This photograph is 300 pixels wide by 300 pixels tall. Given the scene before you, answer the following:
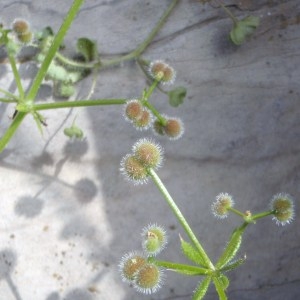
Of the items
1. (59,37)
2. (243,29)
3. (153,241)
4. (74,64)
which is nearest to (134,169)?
(153,241)

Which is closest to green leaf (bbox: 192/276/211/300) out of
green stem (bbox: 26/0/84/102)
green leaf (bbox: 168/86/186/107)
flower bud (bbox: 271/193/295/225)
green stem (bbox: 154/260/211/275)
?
green stem (bbox: 154/260/211/275)

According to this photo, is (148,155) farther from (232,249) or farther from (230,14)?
(230,14)

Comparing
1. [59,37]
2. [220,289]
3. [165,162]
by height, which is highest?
[59,37]

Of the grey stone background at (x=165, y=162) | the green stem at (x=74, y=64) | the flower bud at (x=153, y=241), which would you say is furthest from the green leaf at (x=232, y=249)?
the green stem at (x=74, y=64)

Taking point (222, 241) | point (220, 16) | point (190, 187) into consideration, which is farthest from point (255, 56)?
point (222, 241)

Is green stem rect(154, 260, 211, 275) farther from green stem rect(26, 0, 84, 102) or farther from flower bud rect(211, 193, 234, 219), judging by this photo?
green stem rect(26, 0, 84, 102)

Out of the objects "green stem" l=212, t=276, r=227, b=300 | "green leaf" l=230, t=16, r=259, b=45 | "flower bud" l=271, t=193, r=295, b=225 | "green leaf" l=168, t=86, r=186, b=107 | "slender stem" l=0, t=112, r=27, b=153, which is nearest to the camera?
"green stem" l=212, t=276, r=227, b=300
